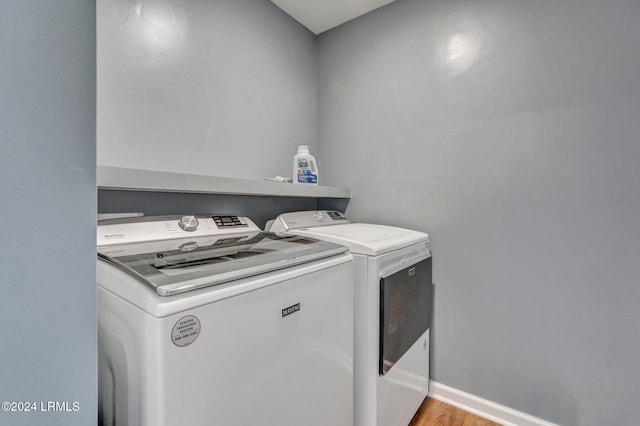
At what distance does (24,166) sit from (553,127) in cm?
193

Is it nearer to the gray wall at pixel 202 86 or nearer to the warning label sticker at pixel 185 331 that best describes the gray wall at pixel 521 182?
the gray wall at pixel 202 86

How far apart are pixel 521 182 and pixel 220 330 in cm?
160

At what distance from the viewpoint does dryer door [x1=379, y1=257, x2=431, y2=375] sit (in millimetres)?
1284

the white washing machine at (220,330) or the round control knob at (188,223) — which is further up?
the round control knob at (188,223)

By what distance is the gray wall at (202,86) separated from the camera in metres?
1.26

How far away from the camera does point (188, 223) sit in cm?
131

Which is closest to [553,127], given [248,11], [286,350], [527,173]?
[527,173]

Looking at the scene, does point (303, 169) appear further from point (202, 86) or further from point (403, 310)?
point (403, 310)

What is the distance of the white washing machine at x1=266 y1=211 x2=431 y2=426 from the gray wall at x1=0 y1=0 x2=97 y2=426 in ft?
3.16

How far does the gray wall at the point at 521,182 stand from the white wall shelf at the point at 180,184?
76 centimetres

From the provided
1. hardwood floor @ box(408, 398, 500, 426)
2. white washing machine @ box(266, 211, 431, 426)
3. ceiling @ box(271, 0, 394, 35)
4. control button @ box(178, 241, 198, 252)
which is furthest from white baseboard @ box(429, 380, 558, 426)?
ceiling @ box(271, 0, 394, 35)

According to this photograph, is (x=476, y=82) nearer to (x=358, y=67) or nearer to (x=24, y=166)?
(x=358, y=67)

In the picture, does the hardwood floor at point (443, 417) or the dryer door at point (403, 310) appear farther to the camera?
the hardwood floor at point (443, 417)

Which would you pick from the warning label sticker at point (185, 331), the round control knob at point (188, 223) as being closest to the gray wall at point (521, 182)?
the round control knob at point (188, 223)
